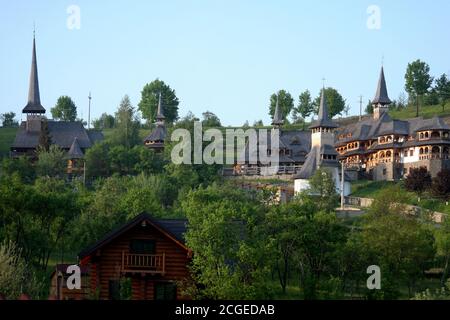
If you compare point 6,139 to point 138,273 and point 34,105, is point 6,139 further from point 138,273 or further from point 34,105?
point 138,273

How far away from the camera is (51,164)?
313 ft

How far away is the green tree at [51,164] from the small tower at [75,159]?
69.1 inches

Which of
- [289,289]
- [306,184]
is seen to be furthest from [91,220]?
[306,184]

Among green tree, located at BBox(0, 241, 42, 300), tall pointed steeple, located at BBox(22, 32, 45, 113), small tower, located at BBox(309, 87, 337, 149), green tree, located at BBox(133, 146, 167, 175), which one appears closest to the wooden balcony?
green tree, located at BBox(0, 241, 42, 300)

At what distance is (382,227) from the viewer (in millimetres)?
47688

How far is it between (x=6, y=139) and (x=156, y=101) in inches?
1160

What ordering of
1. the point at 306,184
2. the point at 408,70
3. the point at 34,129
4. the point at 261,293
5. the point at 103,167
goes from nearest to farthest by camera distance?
the point at 261,293 < the point at 306,184 < the point at 103,167 < the point at 34,129 < the point at 408,70

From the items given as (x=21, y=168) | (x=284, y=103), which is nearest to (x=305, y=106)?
(x=284, y=103)

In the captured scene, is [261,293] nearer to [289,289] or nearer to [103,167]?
[289,289]

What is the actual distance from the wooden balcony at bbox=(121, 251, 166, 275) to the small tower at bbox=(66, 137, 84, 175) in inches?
2383

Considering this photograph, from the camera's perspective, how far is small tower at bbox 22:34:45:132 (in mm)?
120062

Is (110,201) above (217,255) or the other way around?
Result: above
